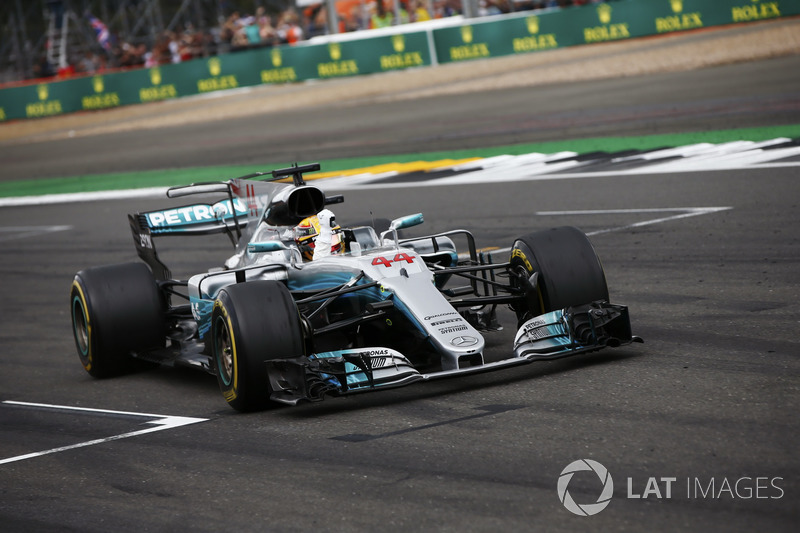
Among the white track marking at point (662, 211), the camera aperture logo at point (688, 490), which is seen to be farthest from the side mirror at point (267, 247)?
the white track marking at point (662, 211)

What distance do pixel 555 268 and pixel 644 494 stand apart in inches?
115

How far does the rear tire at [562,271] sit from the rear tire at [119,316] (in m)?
2.88

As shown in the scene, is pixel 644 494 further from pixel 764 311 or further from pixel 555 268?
pixel 764 311

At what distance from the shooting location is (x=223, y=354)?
7.47 metres

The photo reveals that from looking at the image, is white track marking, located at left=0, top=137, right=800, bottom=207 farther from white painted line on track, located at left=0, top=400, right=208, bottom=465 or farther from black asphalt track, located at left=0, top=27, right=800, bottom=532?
white painted line on track, located at left=0, top=400, right=208, bottom=465

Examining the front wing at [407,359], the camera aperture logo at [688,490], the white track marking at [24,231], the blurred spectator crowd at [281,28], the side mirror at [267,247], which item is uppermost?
the blurred spectator crowd at [281,28]

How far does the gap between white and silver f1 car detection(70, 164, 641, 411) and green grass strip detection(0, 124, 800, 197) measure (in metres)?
9.48

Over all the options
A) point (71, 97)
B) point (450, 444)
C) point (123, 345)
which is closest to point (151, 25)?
point (71, 97)

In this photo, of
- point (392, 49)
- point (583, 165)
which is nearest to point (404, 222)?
point (583, 165)

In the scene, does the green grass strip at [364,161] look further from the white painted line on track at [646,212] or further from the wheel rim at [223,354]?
the wheel rim at [223,354]

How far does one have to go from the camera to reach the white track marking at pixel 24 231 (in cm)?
Answer: 1862

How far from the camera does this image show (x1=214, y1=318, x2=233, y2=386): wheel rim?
741cm

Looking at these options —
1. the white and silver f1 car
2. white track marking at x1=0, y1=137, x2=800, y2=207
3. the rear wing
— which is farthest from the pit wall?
the white and silver f1 car

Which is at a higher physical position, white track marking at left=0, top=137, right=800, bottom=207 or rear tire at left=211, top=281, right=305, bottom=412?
rear tire at left=211, top=281, right=305, bottom=412
